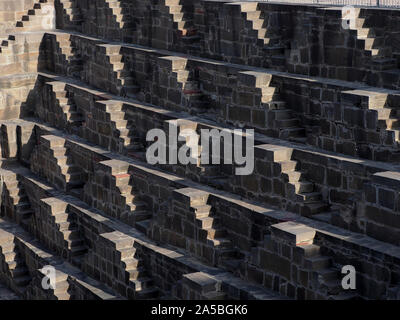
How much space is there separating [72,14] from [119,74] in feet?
14.0

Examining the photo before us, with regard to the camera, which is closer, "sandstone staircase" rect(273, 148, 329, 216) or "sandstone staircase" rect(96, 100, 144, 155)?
"sandstone staircase" rect(273, 148, 329, 216)

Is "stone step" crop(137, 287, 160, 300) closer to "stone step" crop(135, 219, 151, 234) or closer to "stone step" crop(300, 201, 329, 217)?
"stone step" crop(135, 219, 151, 234)

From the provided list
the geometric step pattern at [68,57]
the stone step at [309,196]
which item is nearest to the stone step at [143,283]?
the stone step at [309,196]

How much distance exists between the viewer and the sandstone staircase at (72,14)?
25211mm

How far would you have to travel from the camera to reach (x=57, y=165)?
21.4m

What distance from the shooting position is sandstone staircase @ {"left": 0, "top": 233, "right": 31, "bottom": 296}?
20812mm

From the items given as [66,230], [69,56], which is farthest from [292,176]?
[69,56]

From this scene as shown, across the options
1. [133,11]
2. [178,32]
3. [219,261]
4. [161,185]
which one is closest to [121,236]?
[161,185]

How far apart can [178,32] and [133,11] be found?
2291mm

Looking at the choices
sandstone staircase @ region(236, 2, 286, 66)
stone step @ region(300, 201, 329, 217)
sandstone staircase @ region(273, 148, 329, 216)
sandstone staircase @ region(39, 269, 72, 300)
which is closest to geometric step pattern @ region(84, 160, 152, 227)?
sandstone staircase @ region(39, 269, 72, 300)

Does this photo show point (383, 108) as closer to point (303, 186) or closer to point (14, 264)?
point (303, 186)

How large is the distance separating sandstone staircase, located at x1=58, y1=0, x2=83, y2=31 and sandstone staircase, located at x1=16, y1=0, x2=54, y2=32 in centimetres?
60

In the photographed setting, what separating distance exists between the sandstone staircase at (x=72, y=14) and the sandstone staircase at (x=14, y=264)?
6.52m
